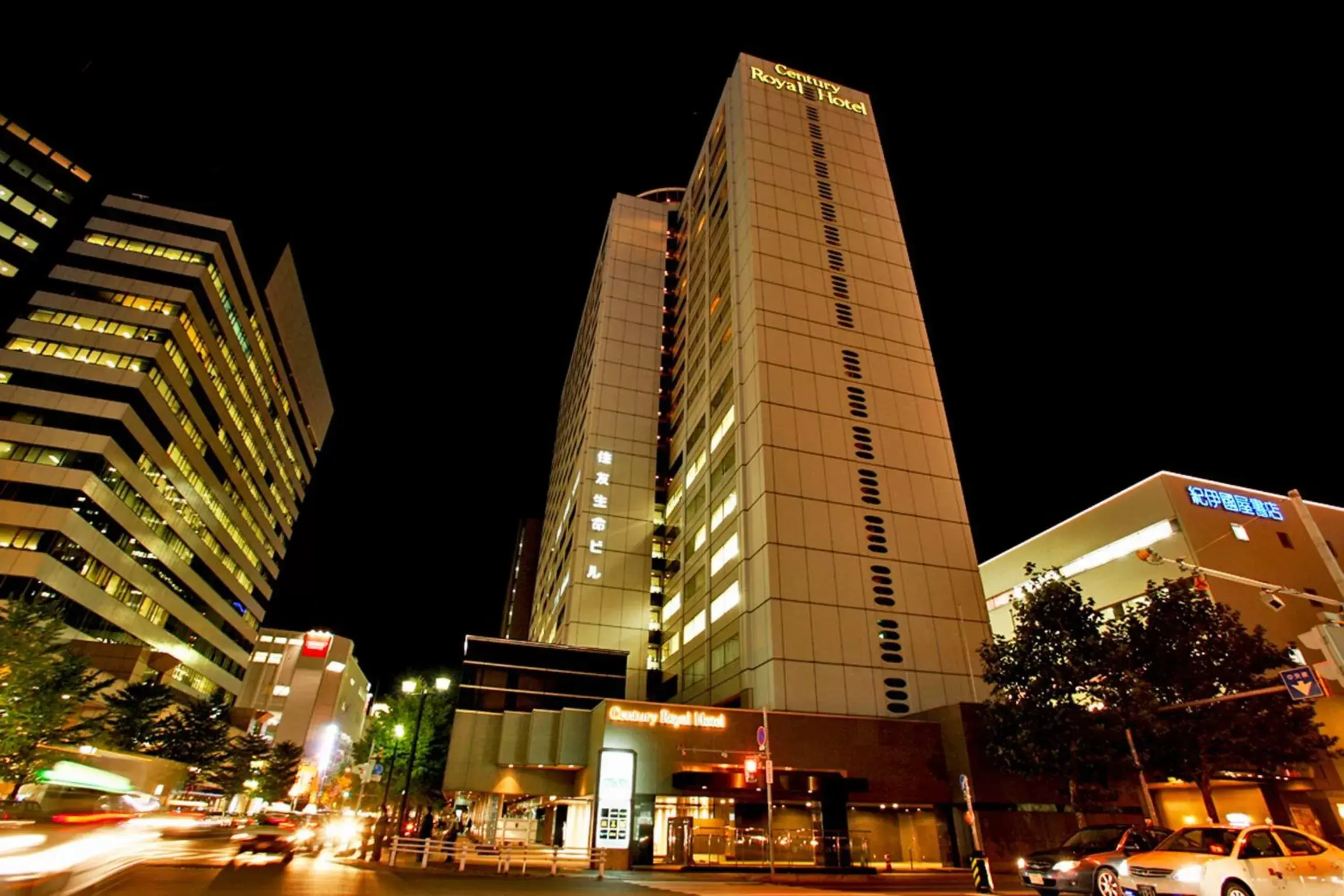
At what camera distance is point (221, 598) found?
305 ft

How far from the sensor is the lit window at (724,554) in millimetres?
50562

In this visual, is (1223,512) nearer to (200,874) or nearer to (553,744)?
(553,744)

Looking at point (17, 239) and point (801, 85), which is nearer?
point (17, 239)

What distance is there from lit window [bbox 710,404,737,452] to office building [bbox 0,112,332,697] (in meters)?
57.1

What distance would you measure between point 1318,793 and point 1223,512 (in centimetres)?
1902

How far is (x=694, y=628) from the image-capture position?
5616 centimetres

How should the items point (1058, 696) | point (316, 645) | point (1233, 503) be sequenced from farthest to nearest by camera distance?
point (316, 645)
point (1233, 503)
point (1058, 696)

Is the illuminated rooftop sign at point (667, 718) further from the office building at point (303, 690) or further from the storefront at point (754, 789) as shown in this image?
the office building at point (303, 690)

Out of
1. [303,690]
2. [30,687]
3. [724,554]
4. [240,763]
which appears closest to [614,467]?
[724,554]

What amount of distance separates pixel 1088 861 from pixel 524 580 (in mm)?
105611

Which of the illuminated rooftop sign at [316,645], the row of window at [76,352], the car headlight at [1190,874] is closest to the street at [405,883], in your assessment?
the car headlight at [1190,874]

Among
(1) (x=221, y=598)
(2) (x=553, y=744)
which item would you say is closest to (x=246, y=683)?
(1) (x=221, y=598)

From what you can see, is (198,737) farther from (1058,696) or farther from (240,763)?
(1058,696)

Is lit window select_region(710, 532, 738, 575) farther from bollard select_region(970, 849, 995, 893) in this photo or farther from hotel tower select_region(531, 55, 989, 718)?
bollard select_region(970, 849, 995, 893)
